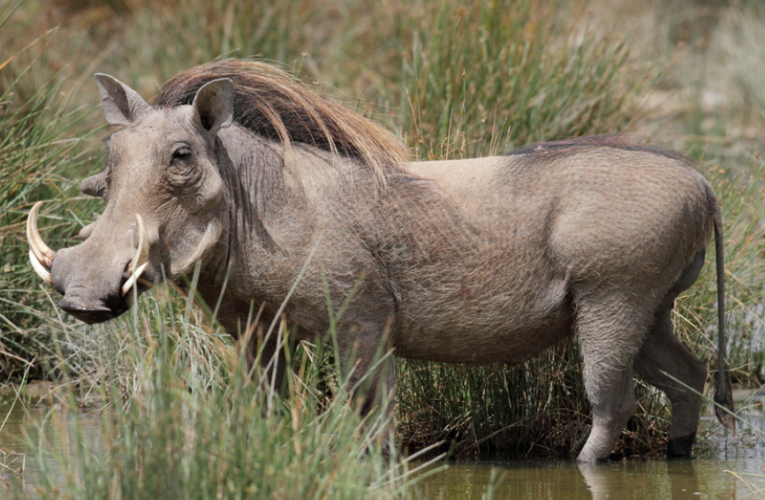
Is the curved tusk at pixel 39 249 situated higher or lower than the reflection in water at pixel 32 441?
higher

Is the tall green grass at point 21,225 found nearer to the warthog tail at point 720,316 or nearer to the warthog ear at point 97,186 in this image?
the warthog ear at point 97,186

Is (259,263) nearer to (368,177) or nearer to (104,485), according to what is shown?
(368,177)

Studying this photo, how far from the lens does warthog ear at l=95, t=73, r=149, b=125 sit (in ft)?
11.4

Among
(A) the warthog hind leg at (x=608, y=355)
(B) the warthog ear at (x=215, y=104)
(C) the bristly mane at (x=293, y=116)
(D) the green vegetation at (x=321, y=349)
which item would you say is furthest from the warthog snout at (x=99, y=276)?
(A) the warthog hind leg at (x=608, y=355)

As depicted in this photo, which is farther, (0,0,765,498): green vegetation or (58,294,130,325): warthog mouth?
(58,294,130,325): warthog mouth

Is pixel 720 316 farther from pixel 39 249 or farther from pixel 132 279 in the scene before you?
pixel 39 249

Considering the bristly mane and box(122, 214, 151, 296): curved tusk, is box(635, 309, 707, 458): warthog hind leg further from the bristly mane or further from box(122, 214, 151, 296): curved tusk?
box(122, 214, 151, 296): curved tusk

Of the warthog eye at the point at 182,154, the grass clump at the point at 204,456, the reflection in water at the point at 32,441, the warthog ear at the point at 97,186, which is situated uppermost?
the warthog eye at the point at 182,154

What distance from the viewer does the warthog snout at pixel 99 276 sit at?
3.01 m

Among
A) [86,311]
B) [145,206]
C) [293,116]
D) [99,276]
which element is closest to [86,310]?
[86,311]

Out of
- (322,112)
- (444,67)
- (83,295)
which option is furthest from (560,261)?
(444,67)

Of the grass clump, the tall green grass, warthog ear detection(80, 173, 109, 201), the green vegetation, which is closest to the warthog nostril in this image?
the green vegetation

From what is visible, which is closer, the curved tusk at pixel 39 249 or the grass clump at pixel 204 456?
the grass clump at pixel 204 456

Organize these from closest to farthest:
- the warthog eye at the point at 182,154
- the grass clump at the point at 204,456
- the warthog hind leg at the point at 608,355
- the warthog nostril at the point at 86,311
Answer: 1. the grass clump at the point at 204,456
2. the warthog nostril at the point at 86,311
3. the warthog eye at the point at 182,154
4. the warthog hind leg at the point at 608,355
